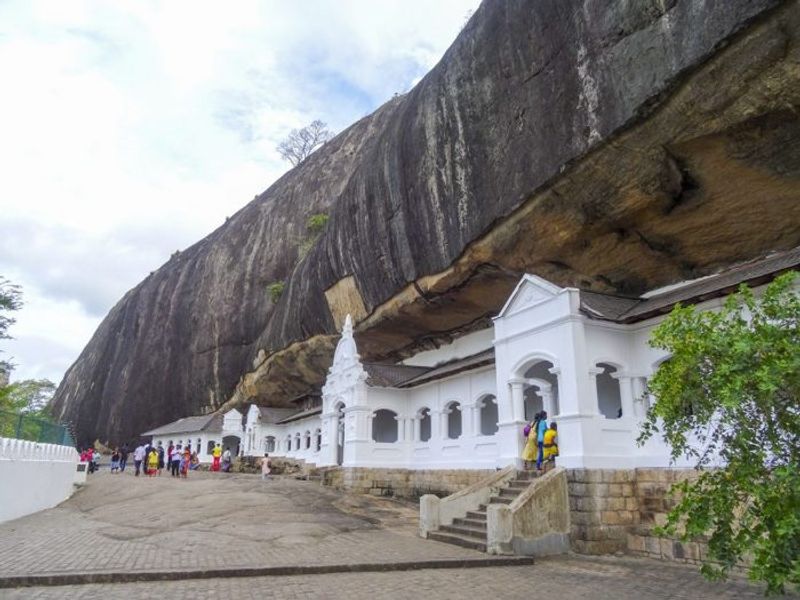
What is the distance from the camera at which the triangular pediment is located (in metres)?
13.3

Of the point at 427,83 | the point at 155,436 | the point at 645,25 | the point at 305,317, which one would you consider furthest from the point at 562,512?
the point at 155,436

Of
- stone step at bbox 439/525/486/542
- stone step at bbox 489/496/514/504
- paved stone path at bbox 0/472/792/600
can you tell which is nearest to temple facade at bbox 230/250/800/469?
stone step at bbox 489/496/514/504

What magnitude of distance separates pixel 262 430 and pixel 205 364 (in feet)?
29.4

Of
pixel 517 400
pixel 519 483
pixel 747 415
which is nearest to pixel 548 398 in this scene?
pixel 517 400

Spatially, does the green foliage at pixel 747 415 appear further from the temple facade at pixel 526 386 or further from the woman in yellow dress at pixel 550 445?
the woman in yellow dress at pixel 550 445

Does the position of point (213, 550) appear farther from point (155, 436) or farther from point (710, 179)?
point (155, 436)

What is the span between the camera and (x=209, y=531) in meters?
12.4

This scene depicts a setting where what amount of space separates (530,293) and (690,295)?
3.53 metres

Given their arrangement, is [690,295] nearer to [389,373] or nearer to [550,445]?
[550,445]

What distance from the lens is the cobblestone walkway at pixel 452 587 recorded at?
7.29 m

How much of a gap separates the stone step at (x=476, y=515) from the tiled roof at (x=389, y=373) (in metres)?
9.12

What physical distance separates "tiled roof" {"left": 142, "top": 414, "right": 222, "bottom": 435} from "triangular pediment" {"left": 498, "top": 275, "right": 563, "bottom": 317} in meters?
32.1

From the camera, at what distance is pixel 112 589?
7430 mm

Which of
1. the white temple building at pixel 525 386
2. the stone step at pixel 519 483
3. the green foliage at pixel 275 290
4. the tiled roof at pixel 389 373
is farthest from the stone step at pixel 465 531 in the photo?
the green foliage at pixel 275 290
